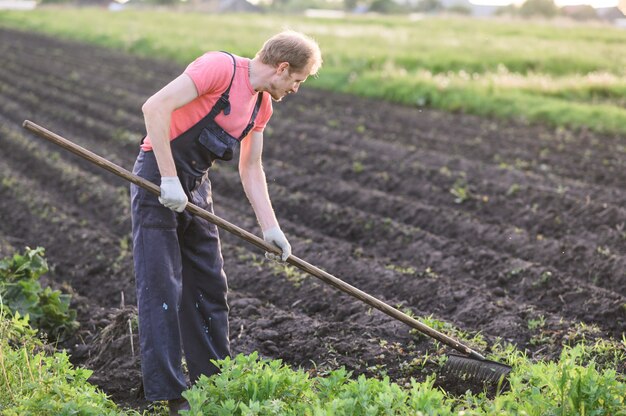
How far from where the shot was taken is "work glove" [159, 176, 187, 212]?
162 inches

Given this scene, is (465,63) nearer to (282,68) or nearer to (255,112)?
(255,112)

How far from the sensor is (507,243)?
293 inches

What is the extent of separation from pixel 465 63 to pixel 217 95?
15.5m

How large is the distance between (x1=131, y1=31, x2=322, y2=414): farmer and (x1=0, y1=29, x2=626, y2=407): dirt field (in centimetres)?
76

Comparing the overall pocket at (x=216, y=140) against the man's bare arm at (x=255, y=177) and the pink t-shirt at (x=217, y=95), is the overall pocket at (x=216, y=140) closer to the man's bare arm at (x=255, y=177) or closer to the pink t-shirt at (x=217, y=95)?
the pink t-shirt at (x=217, y=95)

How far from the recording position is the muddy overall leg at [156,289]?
425 cm

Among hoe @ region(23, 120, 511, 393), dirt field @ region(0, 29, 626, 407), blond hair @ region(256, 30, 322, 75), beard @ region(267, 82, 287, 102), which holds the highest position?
blond hair @ region(256, 30, 322, 75)

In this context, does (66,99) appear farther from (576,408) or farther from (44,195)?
(576,408)

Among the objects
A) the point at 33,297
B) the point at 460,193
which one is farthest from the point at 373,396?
the point at 460,193

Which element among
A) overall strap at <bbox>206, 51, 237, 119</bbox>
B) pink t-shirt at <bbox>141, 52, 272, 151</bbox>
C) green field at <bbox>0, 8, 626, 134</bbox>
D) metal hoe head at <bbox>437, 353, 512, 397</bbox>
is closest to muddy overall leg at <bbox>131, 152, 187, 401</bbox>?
pink t-shirt at <bbox>141, 52, 272, 151</bbox>

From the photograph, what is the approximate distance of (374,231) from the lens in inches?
311

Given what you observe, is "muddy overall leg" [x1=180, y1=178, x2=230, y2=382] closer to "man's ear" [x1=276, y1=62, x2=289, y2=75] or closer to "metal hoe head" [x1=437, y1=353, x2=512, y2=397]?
"man's ear" [x1=276, y1=62, x2=289, y2=75]

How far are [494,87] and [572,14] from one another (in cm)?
4948

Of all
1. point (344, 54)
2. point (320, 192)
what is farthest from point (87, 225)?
point (344, 54)
